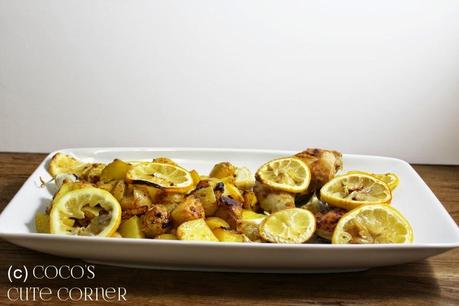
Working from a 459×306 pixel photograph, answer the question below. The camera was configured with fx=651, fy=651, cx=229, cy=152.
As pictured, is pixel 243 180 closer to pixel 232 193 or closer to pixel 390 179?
pixel 232 193

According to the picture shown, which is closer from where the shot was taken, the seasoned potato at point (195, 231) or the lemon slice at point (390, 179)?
the seasoned potato at point (195, 231)

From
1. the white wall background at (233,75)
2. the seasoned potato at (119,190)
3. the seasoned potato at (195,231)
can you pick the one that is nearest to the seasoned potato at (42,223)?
the seasoned potato at (119,190)

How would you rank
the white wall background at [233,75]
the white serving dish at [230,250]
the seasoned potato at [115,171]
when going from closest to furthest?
the white serving dish at [230,250], the seasoned potato at [115,171], the white wall background at [233,75]

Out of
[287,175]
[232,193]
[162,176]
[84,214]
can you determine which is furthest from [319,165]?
[84,214]

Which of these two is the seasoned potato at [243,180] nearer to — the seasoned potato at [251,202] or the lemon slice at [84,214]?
the seasoned potato at [251,202]

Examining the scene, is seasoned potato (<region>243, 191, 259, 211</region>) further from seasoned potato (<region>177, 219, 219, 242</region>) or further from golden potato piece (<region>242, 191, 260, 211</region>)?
seasoned potato (<region>177, 219, 219, 242</region>)

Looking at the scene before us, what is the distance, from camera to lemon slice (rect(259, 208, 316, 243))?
0.95 meters

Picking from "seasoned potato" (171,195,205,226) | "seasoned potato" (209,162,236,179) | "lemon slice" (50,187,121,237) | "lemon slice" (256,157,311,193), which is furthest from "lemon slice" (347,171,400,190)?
"lemon slice" (50,187,121,237)

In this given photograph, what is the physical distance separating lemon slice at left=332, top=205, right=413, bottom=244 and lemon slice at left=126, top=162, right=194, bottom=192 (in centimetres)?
26

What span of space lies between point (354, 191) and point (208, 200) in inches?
9.6

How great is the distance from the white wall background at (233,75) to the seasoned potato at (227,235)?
62cm

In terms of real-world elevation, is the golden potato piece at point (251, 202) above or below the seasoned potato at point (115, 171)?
below

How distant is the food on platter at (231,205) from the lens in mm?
965

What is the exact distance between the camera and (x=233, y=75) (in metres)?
1.53
